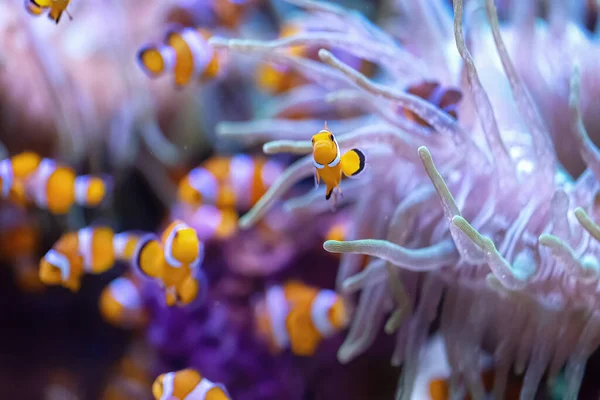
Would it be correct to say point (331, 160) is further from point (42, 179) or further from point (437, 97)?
point (42, 179)

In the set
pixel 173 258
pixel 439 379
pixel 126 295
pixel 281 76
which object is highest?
pixel 281 76

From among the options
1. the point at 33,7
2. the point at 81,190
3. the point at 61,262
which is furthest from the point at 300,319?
the point at 33,7

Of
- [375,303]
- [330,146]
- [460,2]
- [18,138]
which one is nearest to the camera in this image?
[330,146]

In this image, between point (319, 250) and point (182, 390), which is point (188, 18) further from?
point (182, 390)

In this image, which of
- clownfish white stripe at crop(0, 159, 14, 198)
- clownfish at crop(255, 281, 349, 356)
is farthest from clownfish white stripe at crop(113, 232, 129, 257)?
clownfish at crop(255, 281, 349, 356)

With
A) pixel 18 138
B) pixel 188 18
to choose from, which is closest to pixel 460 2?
pixel 188 18

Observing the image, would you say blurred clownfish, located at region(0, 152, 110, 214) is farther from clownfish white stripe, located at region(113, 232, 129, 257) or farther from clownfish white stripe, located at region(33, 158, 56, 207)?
clownfish white stripe, located at region(113, 232, 129, 257)

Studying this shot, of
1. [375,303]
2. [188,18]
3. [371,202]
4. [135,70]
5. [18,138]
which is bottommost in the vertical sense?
[375,303]
